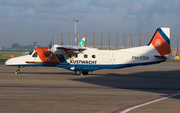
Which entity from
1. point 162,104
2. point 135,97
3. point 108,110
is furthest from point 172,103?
point 108,110

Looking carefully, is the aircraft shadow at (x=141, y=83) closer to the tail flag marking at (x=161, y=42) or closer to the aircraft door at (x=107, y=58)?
the aircraft door at (x=107, y=58)

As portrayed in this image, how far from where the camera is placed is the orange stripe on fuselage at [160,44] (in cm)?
2741

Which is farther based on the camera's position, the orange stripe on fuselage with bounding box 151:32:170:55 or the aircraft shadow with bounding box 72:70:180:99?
the orange stripe on fuselage with bounding box 151:32:170:55

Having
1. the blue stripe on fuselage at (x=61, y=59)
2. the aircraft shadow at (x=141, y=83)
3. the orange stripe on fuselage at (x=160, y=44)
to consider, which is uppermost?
the orange stripe on fuselage at (x=160, y=44)

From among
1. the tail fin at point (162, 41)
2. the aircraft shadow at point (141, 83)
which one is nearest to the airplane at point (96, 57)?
the tail fin at point (162, 41)

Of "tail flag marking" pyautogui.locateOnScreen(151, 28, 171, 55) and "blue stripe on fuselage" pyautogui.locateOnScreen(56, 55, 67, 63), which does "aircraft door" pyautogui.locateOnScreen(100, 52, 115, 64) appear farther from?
"tail flag marking" pyautogui.locateOnScreen(151, 28, 171, 55)

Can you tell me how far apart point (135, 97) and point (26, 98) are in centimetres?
589

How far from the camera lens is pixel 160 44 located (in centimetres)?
2762

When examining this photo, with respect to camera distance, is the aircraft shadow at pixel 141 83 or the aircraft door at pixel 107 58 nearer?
the aircraft shadow at pixel 141 83

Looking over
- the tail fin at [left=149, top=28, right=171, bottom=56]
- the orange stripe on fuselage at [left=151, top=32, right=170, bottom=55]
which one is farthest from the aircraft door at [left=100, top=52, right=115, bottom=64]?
the orange stripe on fuselage at [left=151, top=32, right=170, bottom=55]

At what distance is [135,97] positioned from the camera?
13.0 m

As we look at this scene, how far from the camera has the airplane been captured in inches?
1058

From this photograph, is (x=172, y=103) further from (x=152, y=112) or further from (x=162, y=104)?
(x=152, y=112)

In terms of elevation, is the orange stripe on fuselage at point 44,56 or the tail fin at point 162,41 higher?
the tail fin at point 162,41
